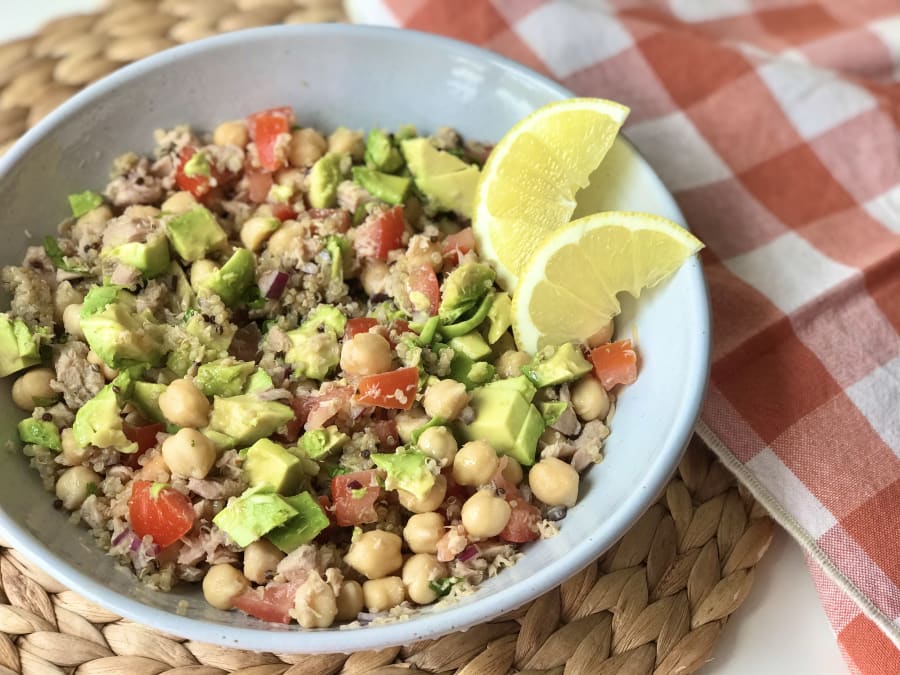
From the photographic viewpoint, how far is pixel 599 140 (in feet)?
8.87

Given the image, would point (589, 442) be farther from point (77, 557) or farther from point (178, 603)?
point (77, 557)

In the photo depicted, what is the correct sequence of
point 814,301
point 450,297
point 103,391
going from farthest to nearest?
point 814,301, point 450,297, point 103,391

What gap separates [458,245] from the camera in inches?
111

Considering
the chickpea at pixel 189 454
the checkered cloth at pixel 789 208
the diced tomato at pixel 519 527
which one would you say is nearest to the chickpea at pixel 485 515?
the diced tomato at pixel 519 527

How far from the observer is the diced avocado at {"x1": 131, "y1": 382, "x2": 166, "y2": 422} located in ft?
8.21

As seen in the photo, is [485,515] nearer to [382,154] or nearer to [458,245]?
[458,245]

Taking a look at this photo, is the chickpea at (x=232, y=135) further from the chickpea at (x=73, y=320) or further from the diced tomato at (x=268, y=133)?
the chickpea at (x=73, y=320)

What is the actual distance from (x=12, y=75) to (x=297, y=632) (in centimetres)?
247

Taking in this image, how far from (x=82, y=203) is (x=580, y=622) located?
1.91m

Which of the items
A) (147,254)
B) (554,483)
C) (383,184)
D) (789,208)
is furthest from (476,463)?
(789,208)

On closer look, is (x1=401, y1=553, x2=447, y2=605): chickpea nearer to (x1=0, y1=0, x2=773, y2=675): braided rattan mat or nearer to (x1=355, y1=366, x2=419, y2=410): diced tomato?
(x1=0, y1=0, x2=773, y2=675): braided rattan mat

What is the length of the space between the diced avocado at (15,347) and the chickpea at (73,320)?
0.12 metres

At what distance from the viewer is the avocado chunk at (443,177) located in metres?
2.92

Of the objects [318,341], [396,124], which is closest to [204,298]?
[318,341]
